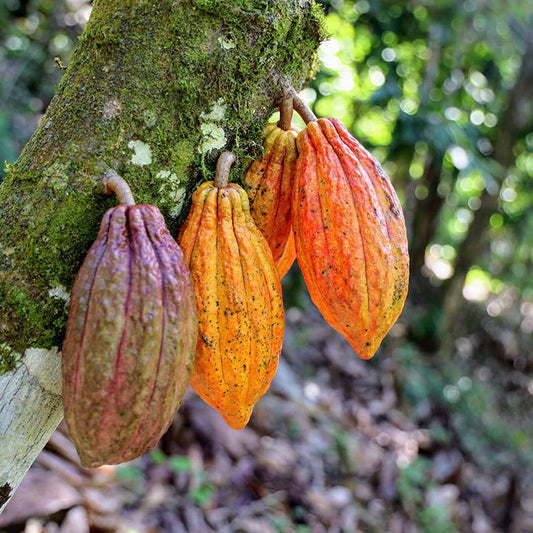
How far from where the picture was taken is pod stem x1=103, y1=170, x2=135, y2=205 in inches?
32.0

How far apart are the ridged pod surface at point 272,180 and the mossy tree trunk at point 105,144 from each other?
107 mm

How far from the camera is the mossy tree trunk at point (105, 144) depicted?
2.66 feet

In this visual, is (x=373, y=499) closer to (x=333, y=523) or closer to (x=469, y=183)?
(x=333, y=523)

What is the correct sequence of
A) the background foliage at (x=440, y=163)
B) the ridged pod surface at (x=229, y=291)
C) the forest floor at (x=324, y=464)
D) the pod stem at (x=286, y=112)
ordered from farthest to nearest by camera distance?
the background foliage at (x=440, y=163)
the forest floor at (x=324, y=464)
the pod stem at (x=286, y=112)
the ridged pod surface at (x=229, y=291)

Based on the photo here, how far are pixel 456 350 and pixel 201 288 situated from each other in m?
4.81

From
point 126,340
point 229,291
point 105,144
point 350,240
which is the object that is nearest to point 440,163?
point 350,240

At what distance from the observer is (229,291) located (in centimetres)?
92

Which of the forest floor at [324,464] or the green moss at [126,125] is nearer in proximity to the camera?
the green moss at [126,125]

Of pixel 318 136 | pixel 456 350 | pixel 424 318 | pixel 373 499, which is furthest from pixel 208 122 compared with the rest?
pixel 456 350

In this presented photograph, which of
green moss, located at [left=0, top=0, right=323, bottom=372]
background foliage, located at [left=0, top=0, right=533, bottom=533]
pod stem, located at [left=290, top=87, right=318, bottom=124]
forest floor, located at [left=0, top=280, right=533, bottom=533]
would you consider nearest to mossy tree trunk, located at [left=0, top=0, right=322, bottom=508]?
green moss, located at [left=0, top=0, right=323, bottom=372]

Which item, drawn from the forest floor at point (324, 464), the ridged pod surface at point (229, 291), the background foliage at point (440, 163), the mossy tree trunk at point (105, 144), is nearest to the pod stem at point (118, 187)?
the mossy tree trunk at point (105, 144)

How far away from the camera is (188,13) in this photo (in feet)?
2.88

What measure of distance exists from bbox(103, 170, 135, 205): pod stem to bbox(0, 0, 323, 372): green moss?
0.01 metres

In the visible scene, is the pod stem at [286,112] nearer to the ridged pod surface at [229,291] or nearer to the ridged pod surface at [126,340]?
the ridged pod surface at [229,291]
